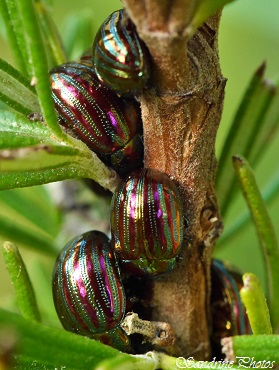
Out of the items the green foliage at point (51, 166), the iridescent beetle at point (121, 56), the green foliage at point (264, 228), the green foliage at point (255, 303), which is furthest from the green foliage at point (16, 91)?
the green foliage at point (255, 303)

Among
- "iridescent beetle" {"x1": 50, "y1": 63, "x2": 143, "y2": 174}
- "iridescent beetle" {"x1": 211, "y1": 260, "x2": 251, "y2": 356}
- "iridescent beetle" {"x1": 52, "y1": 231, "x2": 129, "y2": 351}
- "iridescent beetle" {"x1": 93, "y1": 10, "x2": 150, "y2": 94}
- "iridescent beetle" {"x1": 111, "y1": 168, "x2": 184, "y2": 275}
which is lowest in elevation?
"iridescent beetle" {"x1": 211, "y1": 260, "x2": 251, "y2": 356}

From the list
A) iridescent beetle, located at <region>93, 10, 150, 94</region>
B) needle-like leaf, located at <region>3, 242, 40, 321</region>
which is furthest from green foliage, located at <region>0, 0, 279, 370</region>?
iridescent beetle, located at <region>93, 10, 150, 94</region>

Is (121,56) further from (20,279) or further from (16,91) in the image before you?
(20,279)

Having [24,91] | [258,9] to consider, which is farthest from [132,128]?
[258,9]

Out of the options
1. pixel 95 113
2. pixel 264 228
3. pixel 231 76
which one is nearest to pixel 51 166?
pixel 95 113

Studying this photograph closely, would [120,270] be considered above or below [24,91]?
below

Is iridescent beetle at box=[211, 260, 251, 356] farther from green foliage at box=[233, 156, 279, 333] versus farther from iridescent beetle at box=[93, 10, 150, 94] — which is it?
iridescent beetle at box=[93, 10, 150, 94]

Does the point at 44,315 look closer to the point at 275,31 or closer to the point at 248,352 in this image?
the point at 248,352
